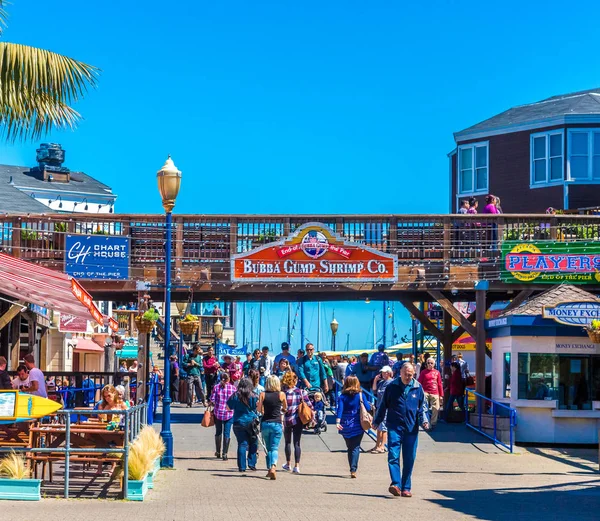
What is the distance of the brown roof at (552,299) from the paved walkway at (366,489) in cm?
274

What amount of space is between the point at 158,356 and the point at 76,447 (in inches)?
1241

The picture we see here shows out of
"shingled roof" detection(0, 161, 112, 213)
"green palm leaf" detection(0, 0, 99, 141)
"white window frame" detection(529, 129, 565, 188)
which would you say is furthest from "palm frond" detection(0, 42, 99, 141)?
"shingled roof" detection(0, 161, 112, 213)

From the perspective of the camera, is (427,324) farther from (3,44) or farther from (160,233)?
(3,44)

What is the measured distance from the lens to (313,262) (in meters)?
24.5

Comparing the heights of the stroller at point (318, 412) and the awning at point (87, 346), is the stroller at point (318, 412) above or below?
below

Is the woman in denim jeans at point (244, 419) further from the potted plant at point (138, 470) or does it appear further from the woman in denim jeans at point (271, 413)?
the potted plant at point (138, 470)

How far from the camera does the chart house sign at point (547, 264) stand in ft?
80.2

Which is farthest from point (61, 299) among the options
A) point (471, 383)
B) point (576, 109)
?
point (576, 109)

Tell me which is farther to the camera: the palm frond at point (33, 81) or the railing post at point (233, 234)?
the railing post at point (233, 234)

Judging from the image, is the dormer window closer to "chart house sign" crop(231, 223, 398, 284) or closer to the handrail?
"chart house sign" crop(231, 223, 398, 284)

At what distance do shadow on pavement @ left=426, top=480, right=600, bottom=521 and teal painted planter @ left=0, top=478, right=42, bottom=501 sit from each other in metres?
4.95

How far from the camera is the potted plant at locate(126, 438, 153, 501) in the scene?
13.3 meters

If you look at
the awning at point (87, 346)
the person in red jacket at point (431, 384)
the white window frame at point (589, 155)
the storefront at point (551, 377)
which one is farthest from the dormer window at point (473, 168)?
the awning at point (87, 346)

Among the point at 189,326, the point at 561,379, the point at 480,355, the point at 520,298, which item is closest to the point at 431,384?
the point at 480,355
